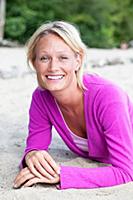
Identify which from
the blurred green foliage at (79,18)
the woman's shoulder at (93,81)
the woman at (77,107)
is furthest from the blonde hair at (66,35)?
the blurred green foliage at (79,18)

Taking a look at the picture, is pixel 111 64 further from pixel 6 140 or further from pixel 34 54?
pixel 34 54

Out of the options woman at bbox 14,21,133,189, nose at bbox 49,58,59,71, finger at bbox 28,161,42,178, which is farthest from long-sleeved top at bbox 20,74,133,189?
nose at bbox 49,58,59,71

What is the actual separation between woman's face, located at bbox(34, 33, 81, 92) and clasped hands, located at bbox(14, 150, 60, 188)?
35 cm

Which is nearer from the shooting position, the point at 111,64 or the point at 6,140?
the point at 6,140

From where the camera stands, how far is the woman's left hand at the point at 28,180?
7.94 feet

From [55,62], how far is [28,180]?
60 cm

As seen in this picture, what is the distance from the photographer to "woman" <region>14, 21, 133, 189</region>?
7.89ft

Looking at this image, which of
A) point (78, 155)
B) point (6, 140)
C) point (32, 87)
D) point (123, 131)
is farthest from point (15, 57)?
point (123, 131)

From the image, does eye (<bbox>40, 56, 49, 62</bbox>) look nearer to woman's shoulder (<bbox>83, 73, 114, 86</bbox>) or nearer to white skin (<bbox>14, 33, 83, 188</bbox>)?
white skin (<bbox>14, 33, 83, 188</bbox>)

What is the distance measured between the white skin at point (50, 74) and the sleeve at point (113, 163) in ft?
0.26

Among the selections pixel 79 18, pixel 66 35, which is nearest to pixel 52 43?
pixel 66 35

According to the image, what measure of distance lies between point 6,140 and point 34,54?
1221 millimetres

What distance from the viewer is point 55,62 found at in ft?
7.89

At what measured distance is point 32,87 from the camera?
603cm
